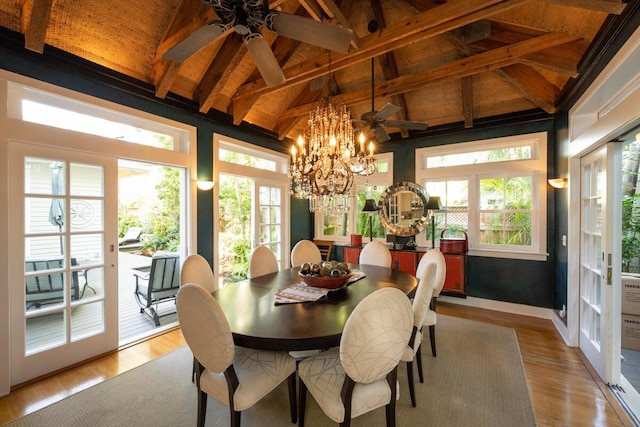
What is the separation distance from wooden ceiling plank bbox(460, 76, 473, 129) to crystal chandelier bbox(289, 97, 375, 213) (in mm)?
2262

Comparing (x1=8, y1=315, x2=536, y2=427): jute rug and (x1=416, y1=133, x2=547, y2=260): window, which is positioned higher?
(x1=416, y1=133, x2=547, y2=260): window

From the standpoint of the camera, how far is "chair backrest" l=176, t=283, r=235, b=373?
142cm

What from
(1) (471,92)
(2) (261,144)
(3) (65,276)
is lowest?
(3) (65,276)

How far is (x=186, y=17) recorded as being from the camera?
2879mm

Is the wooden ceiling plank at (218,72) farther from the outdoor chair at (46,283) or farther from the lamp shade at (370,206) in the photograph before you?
the lamp shade at (370,206)

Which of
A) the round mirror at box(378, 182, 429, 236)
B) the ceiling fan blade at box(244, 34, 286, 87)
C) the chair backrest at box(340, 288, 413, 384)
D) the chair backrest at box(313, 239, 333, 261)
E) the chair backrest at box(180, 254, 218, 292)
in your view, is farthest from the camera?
the chair backrest at box(313, 239, 333, 261)

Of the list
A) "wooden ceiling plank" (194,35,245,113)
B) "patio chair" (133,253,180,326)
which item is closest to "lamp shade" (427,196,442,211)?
"wooden ceiling plank" (194,35,245,113)

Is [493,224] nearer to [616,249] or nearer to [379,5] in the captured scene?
[616,249]

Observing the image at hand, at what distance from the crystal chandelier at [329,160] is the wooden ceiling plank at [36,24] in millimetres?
2154

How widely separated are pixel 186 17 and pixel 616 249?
4.53 metres

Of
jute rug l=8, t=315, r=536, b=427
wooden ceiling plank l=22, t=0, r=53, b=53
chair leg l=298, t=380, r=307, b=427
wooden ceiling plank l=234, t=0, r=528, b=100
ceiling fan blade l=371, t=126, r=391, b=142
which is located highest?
wooden ceiling plank l=234, t=0, r=528, b=100

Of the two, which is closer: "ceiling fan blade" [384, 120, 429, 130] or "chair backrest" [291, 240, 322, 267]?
"ceiling fan blade" [384, 120, 429, 130]

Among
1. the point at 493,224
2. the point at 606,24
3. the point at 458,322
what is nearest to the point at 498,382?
the point at 458,322

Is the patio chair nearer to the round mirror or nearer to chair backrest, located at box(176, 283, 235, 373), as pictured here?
chair backrest, located at box(176, 283, 235, 373)
